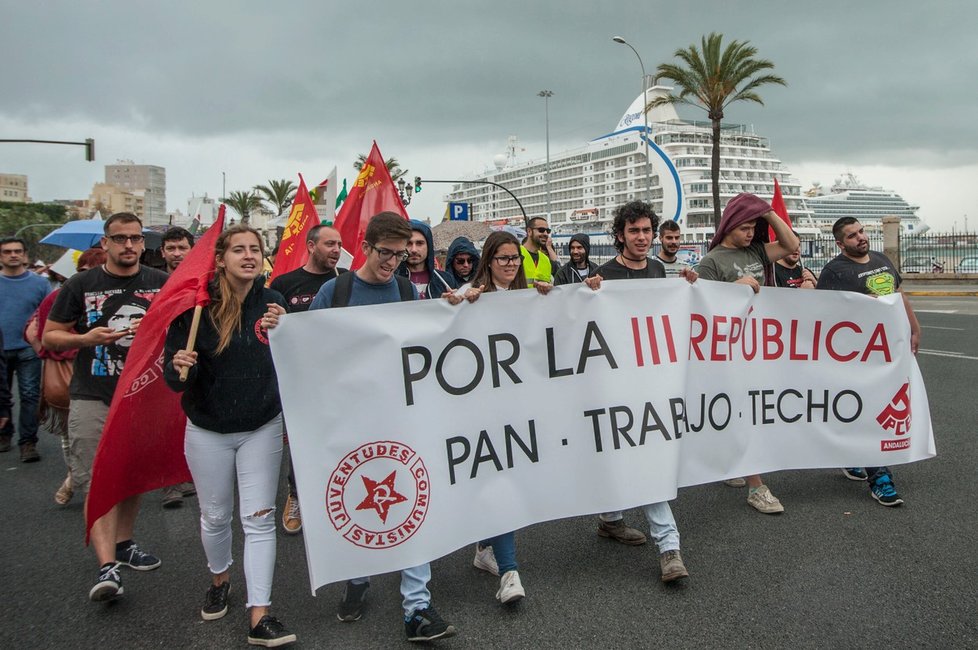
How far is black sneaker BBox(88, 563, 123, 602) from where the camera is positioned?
3.39m

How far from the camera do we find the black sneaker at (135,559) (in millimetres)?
3873

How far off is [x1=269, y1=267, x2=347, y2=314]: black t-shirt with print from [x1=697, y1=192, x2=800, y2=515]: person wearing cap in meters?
2.54


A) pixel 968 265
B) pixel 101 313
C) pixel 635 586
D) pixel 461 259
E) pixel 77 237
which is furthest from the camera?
pixel 968 265

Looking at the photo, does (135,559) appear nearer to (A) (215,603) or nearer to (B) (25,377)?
(A) (215,603)

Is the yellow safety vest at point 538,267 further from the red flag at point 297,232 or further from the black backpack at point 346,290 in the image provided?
the black backpack at point 346,290

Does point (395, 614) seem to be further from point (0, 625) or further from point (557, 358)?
point (0, 625)

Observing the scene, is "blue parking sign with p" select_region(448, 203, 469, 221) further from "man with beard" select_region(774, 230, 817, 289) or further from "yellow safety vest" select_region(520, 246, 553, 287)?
"man with beard" select_region(774, 230, 817, 289)

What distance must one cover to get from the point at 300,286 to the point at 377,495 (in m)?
2.30

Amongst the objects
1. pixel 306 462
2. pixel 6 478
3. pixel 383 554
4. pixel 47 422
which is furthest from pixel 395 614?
pixel 6 478

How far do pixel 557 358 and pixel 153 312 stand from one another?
6.46ft

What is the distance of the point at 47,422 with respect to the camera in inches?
211

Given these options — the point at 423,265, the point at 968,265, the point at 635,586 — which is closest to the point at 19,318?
the point at 423,265

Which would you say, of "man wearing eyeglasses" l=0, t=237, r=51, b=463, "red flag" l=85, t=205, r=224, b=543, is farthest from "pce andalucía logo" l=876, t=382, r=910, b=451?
"man wearing eyeglasses" l=0, t=237, r=51, b=463

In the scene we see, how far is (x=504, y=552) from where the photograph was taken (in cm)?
343
